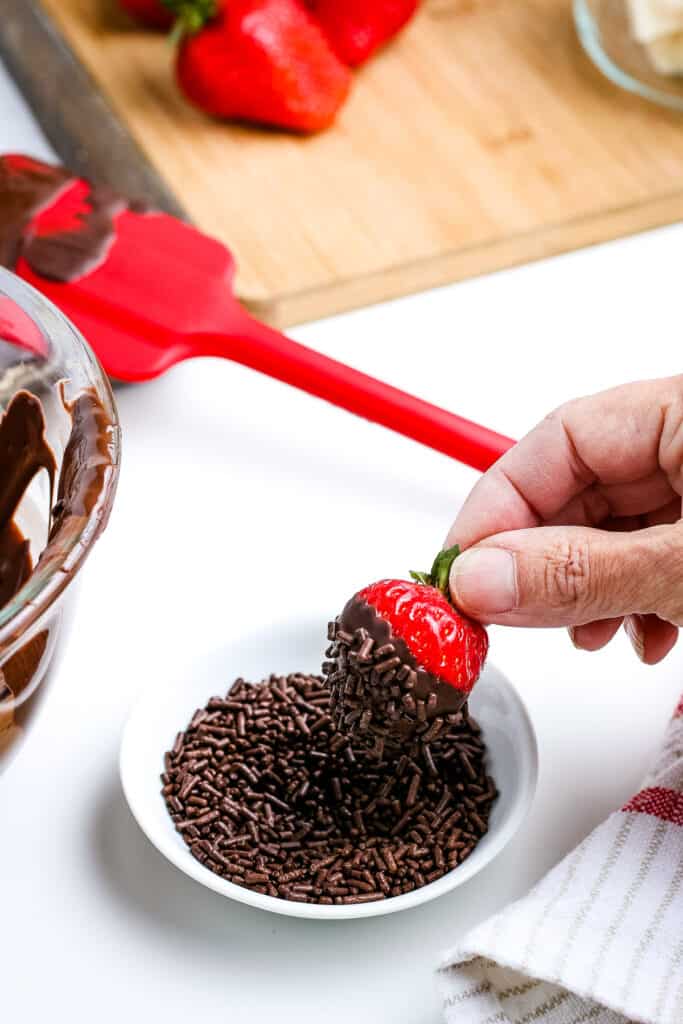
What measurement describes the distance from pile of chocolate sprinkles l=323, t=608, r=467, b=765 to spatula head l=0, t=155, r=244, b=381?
0.55 m

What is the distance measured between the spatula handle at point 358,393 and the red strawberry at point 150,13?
0.70 m

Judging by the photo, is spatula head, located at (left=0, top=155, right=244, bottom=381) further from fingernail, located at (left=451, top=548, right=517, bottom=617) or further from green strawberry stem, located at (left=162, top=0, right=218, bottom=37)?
fingernail, located at (left=451, top=548, right=517, bottom=617)

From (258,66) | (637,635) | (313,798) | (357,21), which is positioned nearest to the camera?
(313,798)

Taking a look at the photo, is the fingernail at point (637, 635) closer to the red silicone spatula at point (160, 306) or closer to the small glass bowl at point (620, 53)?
the red silicone spatula at point (160, 306)

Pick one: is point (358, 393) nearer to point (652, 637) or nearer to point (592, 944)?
point (652, 637)

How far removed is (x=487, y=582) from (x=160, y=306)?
0.63 metres

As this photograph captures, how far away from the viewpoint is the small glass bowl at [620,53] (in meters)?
1.89

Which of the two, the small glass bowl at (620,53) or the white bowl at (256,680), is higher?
the small glass bowl at (620,53)

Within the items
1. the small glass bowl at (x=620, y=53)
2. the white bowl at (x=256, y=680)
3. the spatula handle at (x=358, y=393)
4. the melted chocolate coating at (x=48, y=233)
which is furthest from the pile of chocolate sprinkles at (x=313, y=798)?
the small glass bowl at (x=620, y=53)

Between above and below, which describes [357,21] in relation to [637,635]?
above

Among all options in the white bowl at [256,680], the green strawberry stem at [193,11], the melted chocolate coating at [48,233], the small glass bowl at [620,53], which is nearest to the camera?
the white bowl at [256,680]

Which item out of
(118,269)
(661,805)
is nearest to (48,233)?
(118,269)

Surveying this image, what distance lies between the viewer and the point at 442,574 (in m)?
1.01

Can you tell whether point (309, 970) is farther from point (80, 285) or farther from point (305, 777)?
point (80, 285)
